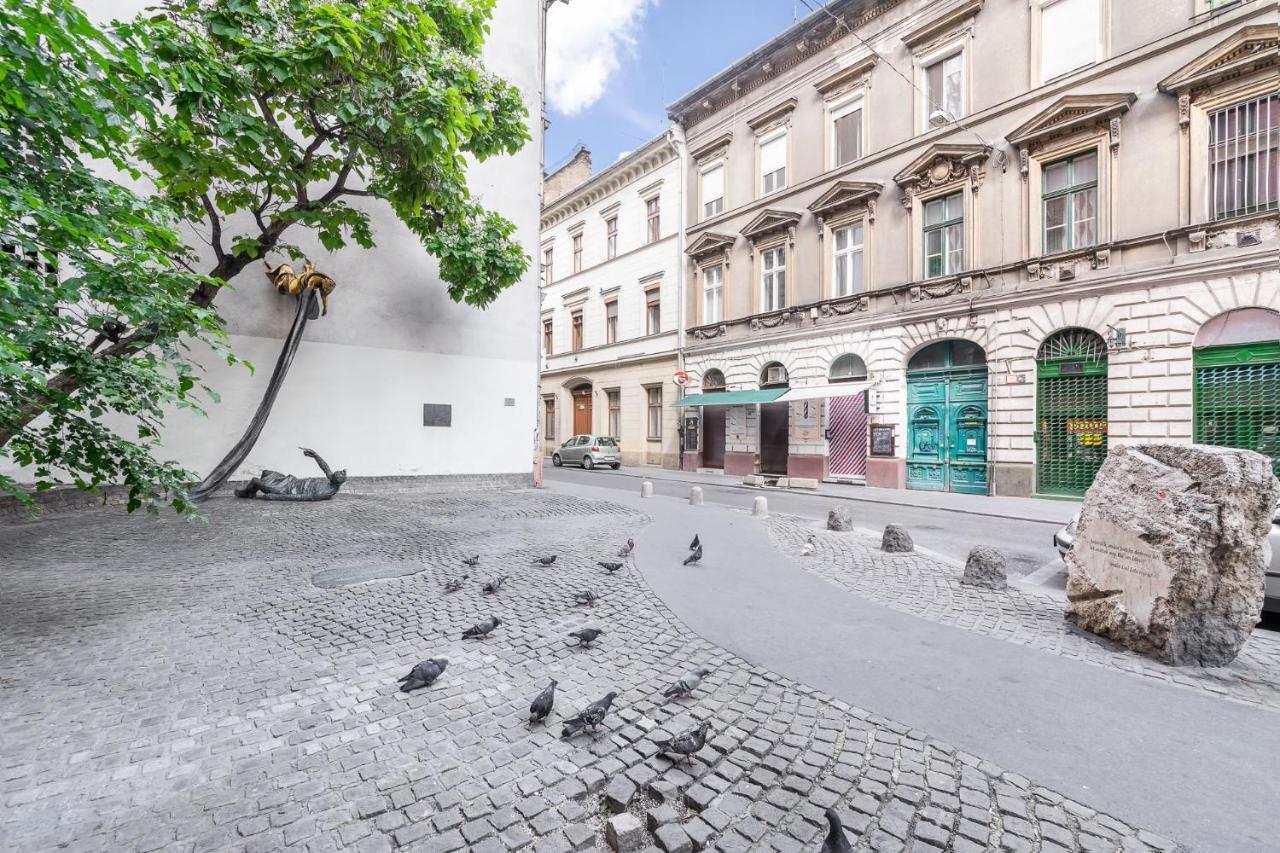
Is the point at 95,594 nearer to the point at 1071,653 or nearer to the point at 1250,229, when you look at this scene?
the point at 1071,653

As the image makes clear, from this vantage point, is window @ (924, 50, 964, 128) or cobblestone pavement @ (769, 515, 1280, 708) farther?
window @ (924, 50, 964, 128)

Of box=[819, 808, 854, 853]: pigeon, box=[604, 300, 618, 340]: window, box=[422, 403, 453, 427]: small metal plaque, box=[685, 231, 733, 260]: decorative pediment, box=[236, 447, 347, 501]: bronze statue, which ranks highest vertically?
box=[685, 231, 733, 260]: decorative pediment

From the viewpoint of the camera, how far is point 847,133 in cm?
1856

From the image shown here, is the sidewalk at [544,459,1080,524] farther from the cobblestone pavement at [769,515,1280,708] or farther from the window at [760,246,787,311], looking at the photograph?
the window at [760,246,787,311]

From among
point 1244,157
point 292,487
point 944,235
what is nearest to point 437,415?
point 292,487

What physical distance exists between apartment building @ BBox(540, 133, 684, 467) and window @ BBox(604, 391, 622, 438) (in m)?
0.05

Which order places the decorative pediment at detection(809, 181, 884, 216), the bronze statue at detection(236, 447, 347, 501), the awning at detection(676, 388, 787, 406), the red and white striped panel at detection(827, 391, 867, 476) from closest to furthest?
the bronze statue at detection(236, 447, 347, 501)
the decorative pediment at detection(809, 181, 884, 216)
the red and white striped panel at detection(827, 391, 867, 476)
the awning at detection(676, 388, 787, 406)

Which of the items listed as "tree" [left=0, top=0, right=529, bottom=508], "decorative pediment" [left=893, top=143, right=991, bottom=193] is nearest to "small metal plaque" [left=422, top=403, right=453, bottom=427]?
"tree" [left=0, top=0, right=529, bottom=508]

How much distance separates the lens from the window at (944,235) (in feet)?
52.0

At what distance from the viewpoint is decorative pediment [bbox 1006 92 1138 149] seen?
13000mm

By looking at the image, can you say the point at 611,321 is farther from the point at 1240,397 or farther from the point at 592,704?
the point at 592,704

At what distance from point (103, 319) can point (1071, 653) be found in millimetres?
7974

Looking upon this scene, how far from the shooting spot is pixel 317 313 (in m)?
11.3

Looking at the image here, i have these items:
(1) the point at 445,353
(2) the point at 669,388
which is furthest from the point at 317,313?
(2) the point at 669,388
